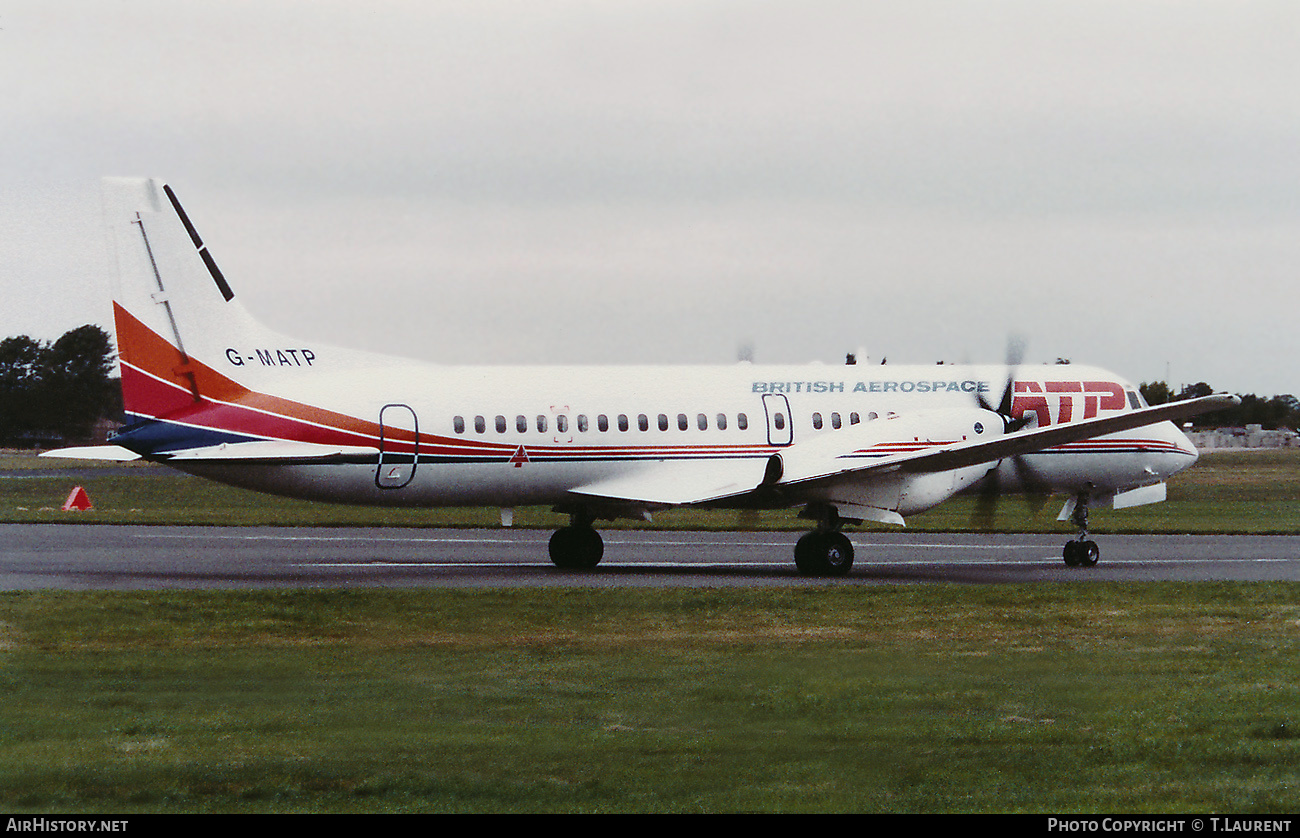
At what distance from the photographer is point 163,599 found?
21266mm

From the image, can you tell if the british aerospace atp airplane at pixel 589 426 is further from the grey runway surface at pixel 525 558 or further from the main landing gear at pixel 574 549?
the grey runway surface at pixel 525 558

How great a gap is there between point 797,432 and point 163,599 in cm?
1306

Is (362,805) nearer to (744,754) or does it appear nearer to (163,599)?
(744,754)

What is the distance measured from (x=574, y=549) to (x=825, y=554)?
5.13 metres

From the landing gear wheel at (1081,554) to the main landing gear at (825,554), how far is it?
526 centimetres

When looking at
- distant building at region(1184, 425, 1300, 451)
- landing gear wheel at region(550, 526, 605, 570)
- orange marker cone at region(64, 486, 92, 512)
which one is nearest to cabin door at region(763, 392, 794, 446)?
landing gear wheel at region(550, 526, 605, 570)

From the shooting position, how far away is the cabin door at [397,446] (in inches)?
1019

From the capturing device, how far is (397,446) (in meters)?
26.0

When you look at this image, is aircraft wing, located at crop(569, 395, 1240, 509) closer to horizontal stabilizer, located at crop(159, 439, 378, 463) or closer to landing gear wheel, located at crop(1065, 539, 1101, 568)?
landing gear wheel, located at crop(1065, 539, 1101, 568)

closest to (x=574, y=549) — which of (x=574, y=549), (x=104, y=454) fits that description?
(x=574, y=549)

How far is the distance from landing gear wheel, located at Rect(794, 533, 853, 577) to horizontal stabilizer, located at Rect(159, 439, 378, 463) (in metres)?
8.57

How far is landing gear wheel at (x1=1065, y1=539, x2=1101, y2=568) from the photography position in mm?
29312

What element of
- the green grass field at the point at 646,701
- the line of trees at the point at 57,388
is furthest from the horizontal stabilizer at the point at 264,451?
the line of trees at the point at 57,388

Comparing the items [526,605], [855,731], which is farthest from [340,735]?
[526,605]
